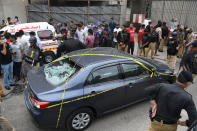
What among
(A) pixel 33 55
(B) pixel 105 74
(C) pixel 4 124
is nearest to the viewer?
(C) pixel 4 124

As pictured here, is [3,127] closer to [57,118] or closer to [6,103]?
[57,118]

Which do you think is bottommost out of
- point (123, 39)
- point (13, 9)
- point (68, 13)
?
point (123, 39)

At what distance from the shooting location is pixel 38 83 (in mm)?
4059

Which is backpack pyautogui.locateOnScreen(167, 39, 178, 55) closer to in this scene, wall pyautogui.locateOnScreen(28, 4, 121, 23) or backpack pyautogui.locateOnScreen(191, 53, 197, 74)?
backpack pyautogui.locateOnScreen(191, 53, 197, 74)

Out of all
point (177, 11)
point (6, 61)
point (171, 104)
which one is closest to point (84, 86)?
point (171, 104)

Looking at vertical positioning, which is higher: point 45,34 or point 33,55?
point 45,34

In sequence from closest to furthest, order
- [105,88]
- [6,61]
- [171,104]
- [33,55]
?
1. [171,104]
2. [105,88]
3. [6,61]
4. [33,55]

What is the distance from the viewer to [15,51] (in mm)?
6051

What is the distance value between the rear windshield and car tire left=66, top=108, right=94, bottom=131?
5.28 m

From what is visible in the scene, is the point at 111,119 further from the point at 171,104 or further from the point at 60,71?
the point at 171,104

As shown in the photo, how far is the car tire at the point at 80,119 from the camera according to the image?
153 inches

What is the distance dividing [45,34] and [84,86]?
5.28m

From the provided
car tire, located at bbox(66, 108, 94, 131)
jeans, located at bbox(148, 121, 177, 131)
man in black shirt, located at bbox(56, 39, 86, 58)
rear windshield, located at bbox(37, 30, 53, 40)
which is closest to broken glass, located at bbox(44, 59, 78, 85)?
car tire, located at bbox(66, 108, 94, 131)

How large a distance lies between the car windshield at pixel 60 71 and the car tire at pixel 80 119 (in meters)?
0.75
